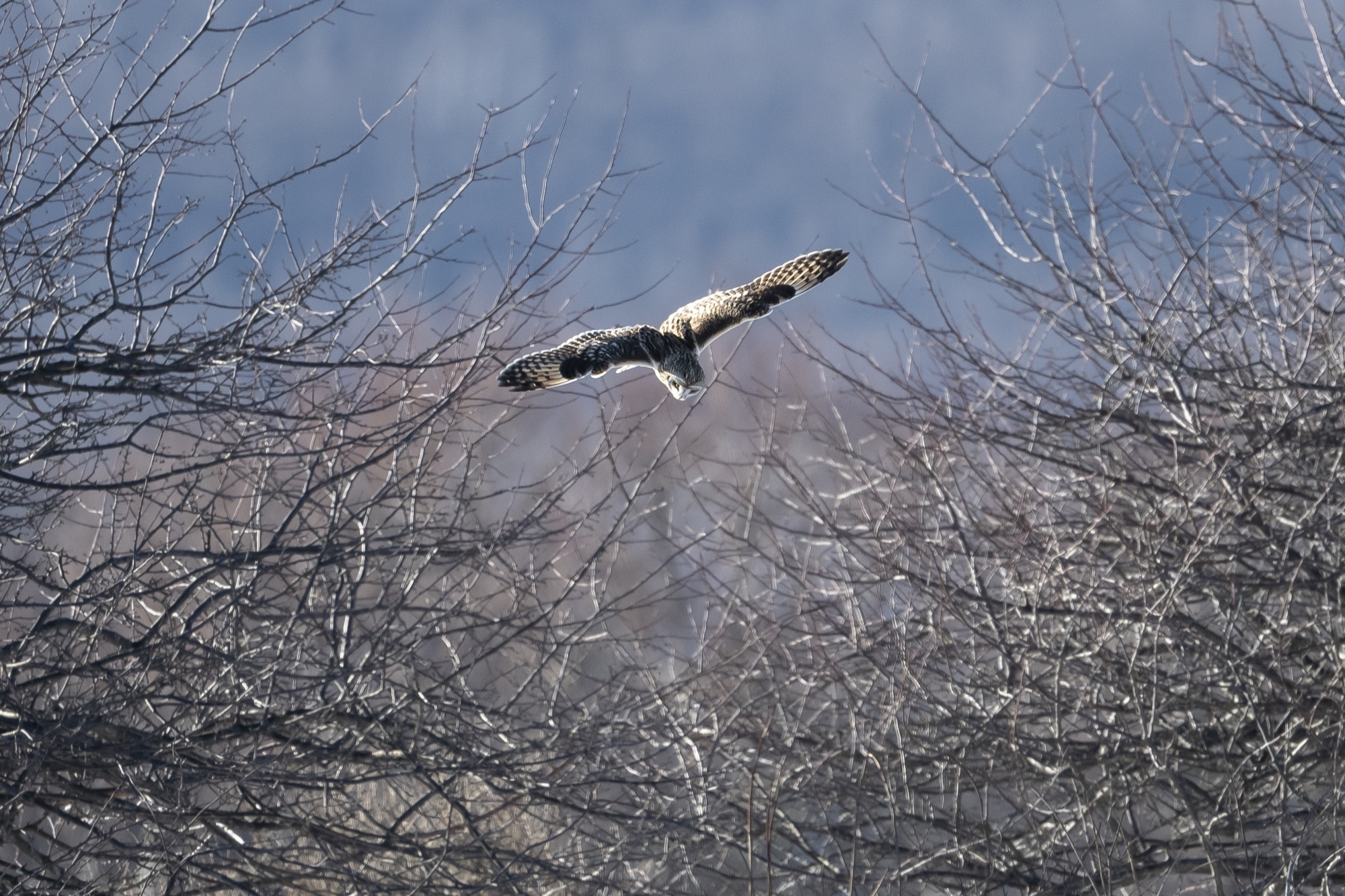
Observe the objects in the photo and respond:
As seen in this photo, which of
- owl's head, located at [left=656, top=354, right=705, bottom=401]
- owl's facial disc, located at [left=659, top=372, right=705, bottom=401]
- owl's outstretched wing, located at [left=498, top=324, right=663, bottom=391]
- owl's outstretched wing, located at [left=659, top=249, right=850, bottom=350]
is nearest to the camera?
owl's outstretched wing, located at [left=498, top=324, right=663, bottom=391]

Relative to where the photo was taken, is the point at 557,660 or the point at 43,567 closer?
the point at 43,567

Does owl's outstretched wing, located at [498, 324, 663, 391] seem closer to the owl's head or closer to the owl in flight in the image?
the owl in flight

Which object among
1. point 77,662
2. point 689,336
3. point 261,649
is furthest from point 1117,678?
point 77,662

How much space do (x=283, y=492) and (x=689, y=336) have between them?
2.25m

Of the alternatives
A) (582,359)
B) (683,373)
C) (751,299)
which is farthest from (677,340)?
(582,359)

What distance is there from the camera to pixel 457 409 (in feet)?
20.2

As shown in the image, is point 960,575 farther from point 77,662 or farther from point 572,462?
point 77,662

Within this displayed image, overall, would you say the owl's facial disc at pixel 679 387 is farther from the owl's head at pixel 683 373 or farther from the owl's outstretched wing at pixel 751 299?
the owl's outstretched wing at pixel 751 299

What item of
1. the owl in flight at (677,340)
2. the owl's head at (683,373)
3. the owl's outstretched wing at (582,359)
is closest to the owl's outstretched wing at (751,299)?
the owl in flight at (677,340)

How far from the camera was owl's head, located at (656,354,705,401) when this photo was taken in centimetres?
641

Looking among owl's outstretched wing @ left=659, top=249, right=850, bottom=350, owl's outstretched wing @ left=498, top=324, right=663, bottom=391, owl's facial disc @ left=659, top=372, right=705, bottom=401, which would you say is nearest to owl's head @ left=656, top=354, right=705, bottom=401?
owl's facial disc @ left=659, top=372, right=705, bottom=401

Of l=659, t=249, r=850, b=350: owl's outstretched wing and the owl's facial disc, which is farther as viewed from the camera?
l=659, t=249, r=850, b=350: owl's outstretched wing

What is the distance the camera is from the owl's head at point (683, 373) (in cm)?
641

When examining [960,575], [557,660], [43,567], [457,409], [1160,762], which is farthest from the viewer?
[557,660]
